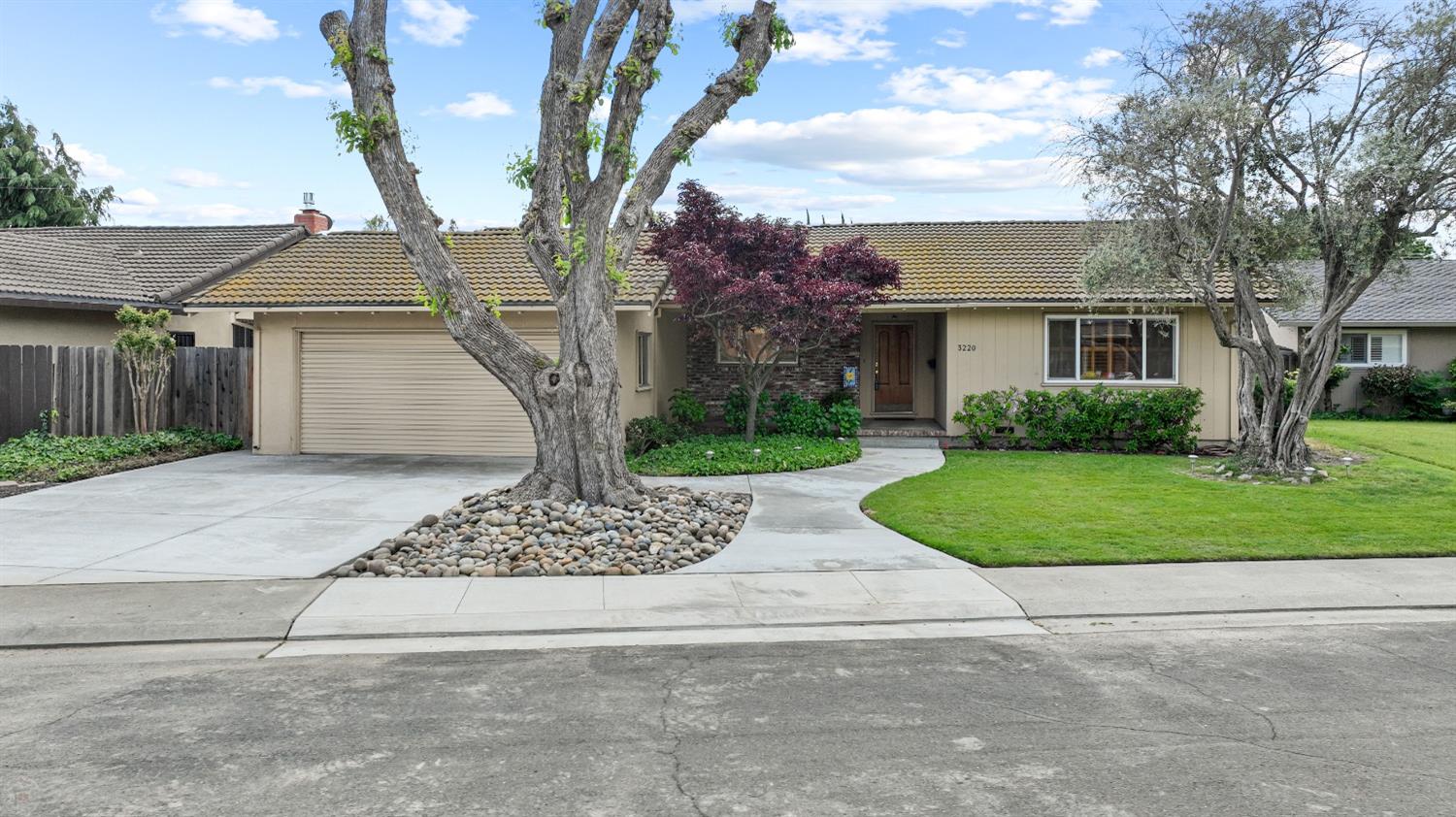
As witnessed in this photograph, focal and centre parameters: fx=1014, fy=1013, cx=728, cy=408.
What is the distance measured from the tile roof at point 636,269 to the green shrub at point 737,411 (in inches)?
115

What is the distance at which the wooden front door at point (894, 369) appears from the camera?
72.8 feet

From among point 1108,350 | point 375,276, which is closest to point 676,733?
point 375,276

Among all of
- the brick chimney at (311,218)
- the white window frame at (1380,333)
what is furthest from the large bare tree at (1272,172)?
the brick chimney at (311,218)

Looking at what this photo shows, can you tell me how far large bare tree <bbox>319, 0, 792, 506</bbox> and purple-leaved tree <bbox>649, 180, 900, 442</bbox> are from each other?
4786 millimetres

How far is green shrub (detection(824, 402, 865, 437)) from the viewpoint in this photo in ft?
62.4

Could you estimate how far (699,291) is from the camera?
1656cm

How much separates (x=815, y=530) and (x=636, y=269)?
8.72 m

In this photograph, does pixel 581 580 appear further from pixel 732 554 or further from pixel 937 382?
pixel 937 382

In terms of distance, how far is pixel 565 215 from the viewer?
456 inches

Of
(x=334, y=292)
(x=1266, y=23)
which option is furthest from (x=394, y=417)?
(x=1266, y=23)

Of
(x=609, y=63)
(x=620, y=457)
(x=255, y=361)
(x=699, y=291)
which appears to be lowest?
(x=620, y=457)

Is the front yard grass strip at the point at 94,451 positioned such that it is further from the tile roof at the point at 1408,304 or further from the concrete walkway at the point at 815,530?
the tile roof at the point at 1408,304

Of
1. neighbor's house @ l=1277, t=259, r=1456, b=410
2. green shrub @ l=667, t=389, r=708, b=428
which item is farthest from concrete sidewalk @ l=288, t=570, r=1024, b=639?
neighbor's house @ l=1277, t=259, r=1456, b=410

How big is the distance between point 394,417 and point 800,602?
452 inches
